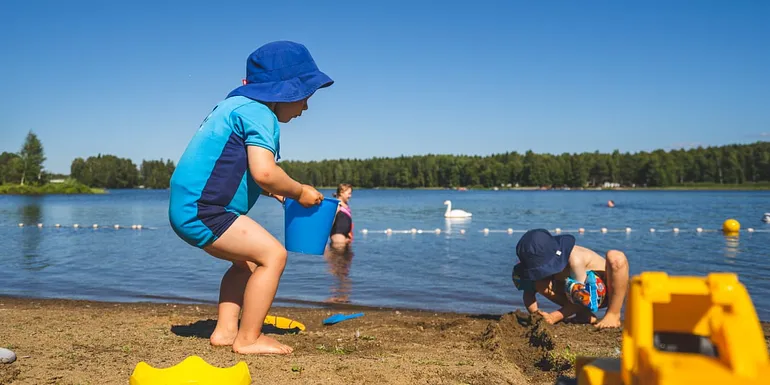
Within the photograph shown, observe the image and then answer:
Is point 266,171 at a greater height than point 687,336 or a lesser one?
greater

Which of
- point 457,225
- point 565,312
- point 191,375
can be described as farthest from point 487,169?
point 191,375

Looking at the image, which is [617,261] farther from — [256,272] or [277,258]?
[256,272]

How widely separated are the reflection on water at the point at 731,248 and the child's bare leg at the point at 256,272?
9.70m

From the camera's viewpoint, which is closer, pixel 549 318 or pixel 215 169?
pixel 215 169

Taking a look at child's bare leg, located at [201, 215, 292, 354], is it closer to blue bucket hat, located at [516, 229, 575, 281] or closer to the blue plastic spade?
the blue plastic spade

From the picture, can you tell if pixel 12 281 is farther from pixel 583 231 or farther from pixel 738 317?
pixel 583 231

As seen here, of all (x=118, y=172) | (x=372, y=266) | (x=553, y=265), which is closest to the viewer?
(x=553, y=265)

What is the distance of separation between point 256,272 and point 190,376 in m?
1.47

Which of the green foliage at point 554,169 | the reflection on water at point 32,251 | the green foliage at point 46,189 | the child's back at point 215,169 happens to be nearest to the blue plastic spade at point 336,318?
the child's back at point 215,169

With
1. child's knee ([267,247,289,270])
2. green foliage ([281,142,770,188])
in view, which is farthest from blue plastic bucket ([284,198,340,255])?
green foliage ([281,142,770,188])

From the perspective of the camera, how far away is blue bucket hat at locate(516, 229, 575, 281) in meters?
5.39

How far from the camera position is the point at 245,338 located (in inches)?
150

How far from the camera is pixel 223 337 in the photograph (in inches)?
161

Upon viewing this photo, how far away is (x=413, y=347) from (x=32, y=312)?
376 centimetres
